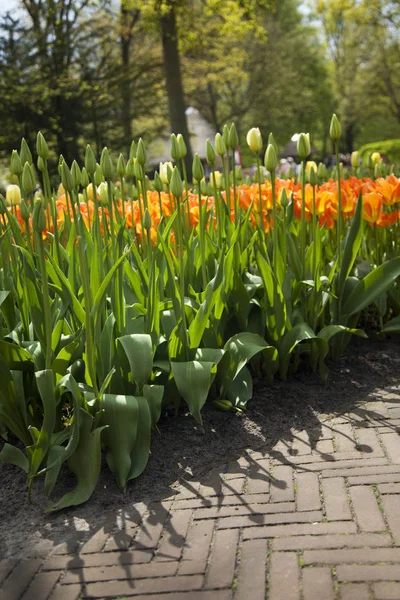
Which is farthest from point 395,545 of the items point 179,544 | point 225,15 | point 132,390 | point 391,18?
point 391,18

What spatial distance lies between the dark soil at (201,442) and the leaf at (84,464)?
42 millimetres

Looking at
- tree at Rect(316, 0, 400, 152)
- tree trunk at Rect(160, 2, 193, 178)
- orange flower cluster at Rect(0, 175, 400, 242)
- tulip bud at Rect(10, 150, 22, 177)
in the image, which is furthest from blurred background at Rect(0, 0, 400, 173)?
tulip bud at Rect(10, 150, 22, 177)

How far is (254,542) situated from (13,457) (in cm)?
104

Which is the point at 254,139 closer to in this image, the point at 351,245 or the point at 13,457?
the point at 351,245

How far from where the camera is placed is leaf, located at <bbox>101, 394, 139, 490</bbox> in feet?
8.68

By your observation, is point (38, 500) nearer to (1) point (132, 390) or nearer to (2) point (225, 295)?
(1) point (132, 390)

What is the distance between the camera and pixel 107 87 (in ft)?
66.3

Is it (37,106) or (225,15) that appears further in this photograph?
(37,106)

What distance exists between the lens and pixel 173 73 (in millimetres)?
15211

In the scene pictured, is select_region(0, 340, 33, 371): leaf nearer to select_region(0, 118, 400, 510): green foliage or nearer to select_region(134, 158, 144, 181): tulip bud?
select_region(0, 118, 400, 510): green foliage

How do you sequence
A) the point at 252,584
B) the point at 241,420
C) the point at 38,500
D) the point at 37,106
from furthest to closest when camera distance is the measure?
the point at 37,106, the point at 241,420, the point at 38,500, the point at 252,584

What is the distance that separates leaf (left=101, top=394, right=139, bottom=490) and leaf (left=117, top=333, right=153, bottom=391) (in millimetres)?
125

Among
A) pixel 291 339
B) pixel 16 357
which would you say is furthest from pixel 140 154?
pixel 291 339

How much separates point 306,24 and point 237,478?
50.3 meters
